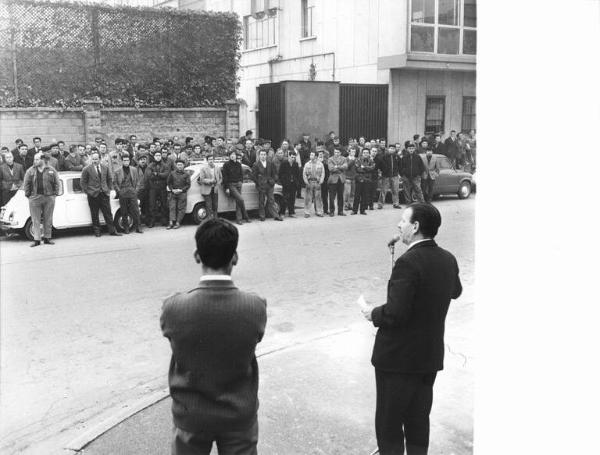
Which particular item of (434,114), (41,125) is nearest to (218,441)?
(41,125)

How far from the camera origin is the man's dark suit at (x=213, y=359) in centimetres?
321

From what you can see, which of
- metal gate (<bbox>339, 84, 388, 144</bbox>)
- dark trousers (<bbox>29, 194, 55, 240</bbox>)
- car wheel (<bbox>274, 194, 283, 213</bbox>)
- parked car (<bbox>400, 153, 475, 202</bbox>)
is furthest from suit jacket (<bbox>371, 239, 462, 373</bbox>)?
metal gate (<bbox>339, 84, 388, 144</bbox>)

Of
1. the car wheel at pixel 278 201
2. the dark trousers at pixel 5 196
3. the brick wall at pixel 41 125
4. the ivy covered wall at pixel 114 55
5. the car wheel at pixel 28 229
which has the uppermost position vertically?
the ivy covered wall at pixel 114 55

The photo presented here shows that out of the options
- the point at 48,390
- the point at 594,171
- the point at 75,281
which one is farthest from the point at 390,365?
the point at 75,281

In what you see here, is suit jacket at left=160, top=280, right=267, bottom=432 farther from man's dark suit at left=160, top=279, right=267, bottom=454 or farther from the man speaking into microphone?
the man speaking into microphone

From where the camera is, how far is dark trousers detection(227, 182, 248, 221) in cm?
1570

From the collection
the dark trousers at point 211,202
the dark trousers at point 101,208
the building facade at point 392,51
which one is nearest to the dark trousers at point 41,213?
the dark trousers at point 101,208

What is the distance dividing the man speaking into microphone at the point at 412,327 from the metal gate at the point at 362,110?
65.6 feet

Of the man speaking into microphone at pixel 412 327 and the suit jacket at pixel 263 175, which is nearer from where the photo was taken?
the man speaking into microphone at pixel 412 327

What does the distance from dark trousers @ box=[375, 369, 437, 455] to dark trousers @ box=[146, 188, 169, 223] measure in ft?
37.4

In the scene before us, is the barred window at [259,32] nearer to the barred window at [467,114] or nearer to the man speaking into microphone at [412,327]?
the barred window at [467,114]

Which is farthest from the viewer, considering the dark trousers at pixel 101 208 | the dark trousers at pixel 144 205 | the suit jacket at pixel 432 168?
the suit jacket at pixel 432 168

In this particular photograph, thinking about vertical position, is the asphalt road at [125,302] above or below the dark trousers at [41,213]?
below

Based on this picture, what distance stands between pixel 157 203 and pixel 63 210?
2139 millimetres
